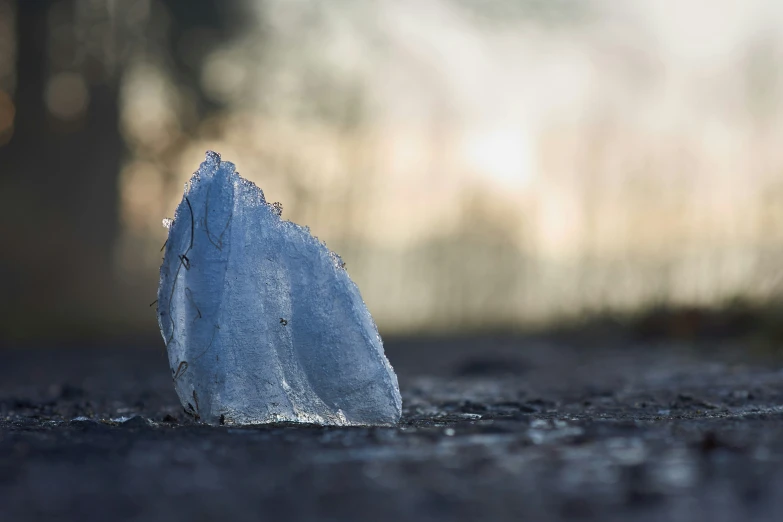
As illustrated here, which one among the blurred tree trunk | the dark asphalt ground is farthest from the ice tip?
the blurred tree trunk

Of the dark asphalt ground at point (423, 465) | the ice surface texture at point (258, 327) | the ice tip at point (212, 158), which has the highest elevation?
the ice tip at point (212, 158)

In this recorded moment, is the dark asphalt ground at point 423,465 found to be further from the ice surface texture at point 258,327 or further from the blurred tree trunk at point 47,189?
the blurred tree trunk at point 47,189

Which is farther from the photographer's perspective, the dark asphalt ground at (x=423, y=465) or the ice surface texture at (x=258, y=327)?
the ice surface texture at (x=258, y=327)

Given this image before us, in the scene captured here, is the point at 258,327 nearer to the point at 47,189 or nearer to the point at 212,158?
the point at 212,158

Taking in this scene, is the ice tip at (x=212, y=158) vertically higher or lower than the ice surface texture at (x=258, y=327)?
higher

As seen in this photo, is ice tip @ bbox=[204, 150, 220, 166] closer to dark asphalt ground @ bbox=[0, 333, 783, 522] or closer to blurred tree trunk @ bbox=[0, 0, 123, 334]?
dark asphalt ground @ bbox=[0, 333, 783, 522]

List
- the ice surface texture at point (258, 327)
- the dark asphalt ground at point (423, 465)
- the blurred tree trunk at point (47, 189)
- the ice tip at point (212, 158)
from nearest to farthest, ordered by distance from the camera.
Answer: the dark asphalt ground at point (423, 465)
the ice surface texture at point (258, 327)
the ice tip at point (212, 158)
the blurred tree trunk at point (47, 189)

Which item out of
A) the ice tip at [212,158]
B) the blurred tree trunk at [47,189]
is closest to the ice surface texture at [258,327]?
the ice tip at [212,158]
